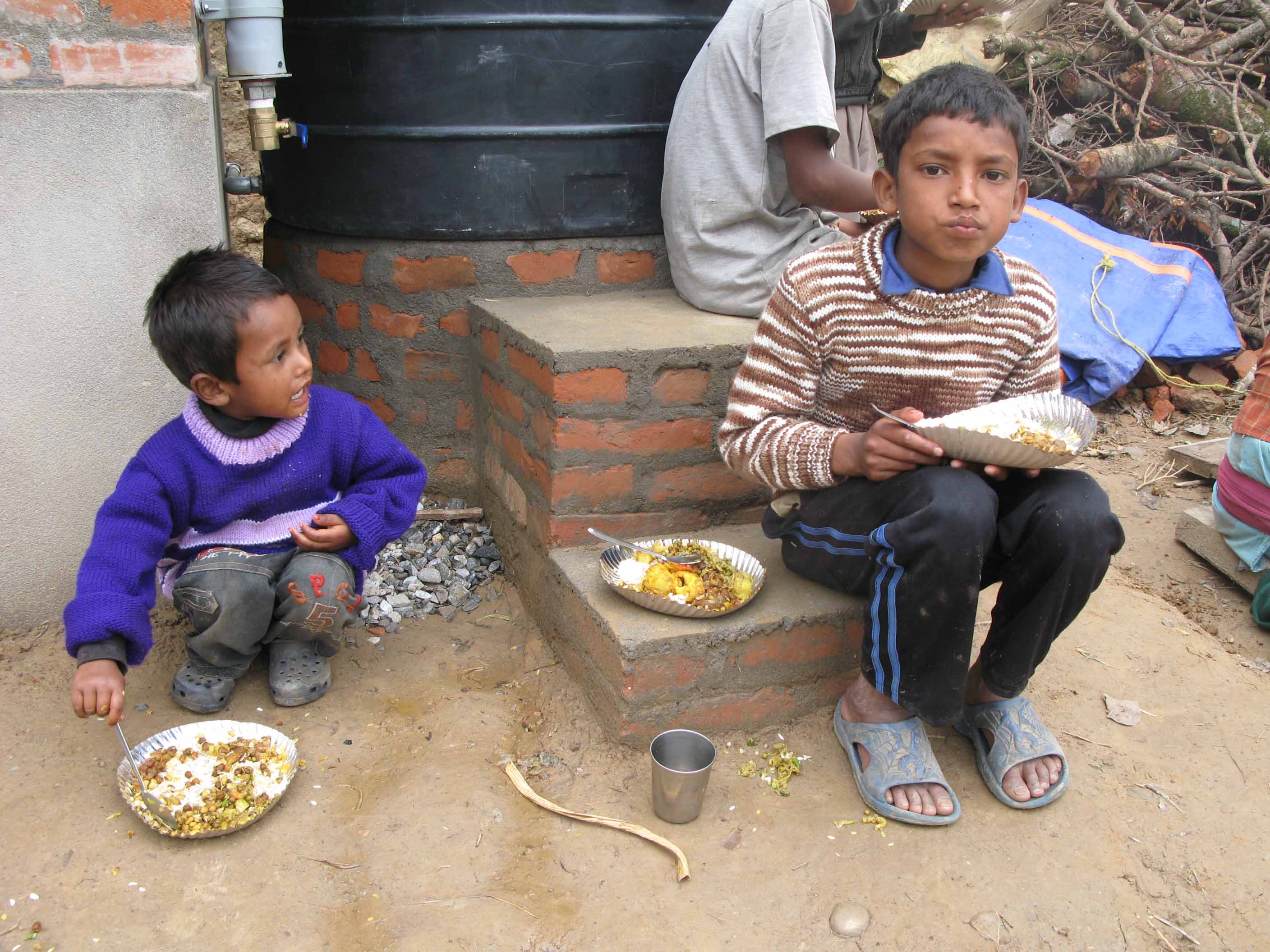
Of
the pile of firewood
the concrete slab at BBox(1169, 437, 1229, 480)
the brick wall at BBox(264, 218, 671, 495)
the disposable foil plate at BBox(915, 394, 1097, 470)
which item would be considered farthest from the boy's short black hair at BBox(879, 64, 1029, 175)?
the pile of firewood

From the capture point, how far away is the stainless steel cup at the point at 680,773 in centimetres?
188

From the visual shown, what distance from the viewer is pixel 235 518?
2217 millimetres

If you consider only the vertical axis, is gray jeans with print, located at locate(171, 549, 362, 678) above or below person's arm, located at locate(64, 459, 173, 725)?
below

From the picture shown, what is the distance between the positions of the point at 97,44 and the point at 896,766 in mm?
2276

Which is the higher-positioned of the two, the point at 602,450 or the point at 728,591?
the point at 602,450

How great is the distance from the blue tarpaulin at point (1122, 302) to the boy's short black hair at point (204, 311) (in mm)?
3393

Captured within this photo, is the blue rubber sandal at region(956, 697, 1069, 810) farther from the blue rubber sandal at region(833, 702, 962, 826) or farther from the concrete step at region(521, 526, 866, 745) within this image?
the concrete step at region(521, 526, 866, 745)

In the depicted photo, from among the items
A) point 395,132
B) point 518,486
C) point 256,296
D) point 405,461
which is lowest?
point 518,486

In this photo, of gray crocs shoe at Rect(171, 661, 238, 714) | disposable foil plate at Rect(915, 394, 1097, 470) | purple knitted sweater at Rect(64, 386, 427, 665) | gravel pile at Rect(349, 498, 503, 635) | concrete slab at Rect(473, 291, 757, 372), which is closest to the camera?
disposable foil plate at Rect(915, 394, 1097, 470)

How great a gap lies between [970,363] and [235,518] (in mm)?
1640

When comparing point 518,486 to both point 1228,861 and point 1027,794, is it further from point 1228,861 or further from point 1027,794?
point 1228,861

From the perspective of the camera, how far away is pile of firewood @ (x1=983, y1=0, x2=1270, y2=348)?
497cm

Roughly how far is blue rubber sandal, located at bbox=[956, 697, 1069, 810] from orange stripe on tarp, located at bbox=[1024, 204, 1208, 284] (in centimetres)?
307

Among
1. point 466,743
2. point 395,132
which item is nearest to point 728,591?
point 466,743
